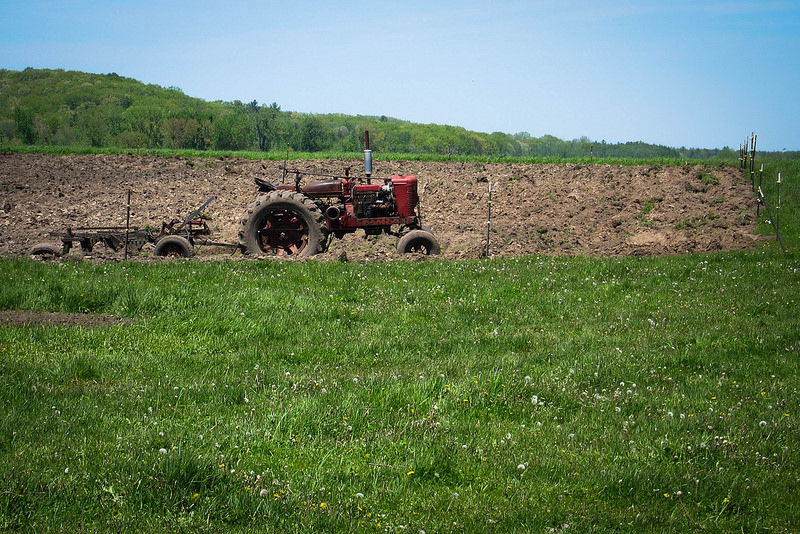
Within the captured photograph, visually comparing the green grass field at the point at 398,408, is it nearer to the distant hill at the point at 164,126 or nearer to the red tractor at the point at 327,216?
the red tractor at the point at 327,216

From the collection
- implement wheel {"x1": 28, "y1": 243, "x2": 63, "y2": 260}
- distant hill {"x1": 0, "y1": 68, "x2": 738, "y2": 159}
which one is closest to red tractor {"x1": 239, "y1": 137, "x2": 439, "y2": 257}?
implement wheel {"x1": 28, "y1": 243, "x2": 63, "y2": 260}

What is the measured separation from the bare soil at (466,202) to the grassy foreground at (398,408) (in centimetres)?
563

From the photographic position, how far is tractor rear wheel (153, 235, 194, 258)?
48.7ft

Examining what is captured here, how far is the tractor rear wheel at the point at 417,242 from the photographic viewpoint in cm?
1528

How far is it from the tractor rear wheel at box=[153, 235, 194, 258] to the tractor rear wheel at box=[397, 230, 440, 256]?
4811 mm

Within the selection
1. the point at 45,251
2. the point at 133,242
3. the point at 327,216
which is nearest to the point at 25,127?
the point at 45,251

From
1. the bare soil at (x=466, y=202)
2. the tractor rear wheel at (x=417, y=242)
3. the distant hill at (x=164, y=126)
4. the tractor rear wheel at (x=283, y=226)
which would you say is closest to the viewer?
the tractor rear wheel at (x=283, y=226)

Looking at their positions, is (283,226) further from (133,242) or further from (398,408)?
(398,408)

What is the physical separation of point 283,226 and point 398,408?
10.0m

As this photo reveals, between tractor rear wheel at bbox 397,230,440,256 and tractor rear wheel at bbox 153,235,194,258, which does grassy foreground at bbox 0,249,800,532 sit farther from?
tractor rear wheel at bbox 397,230,440,256

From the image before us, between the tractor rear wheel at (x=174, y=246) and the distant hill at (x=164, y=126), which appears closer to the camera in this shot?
the tractor rear wheel at (x=174, y=246)

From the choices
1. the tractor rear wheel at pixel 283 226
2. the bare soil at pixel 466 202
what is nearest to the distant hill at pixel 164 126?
the bare soil at pixel 466 202

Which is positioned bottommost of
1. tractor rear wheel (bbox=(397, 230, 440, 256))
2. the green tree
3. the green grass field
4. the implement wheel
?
the green grass field

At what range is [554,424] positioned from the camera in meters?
5.77
